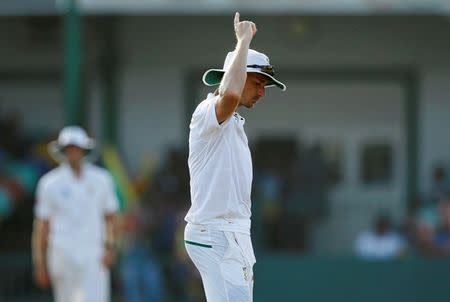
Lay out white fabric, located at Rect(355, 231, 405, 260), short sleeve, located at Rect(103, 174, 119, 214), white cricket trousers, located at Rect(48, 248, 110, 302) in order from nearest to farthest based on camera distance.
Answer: white cricket trousers, located at Rect(48, 248, 110, 302) → short sleeve, located at Rect(103, 174, 119, 214) → white fabric, located at Rect(355, 231, 405, 260)

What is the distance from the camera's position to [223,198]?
21.1ft

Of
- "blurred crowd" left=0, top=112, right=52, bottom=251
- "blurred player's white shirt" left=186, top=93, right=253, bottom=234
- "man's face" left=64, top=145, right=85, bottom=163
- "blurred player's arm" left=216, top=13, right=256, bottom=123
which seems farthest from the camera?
"blurred crowd" left=0, top=112, right=52, bottom=251

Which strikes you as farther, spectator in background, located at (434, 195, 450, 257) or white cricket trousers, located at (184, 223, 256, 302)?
spectator in background, located at (434, 195, 450, 257)

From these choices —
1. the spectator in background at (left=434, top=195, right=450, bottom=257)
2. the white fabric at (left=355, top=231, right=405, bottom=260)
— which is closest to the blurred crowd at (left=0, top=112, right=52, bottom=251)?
the white fabric at (left=355, top=231, right=405, bottom=260)

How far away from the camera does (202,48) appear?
16969mm

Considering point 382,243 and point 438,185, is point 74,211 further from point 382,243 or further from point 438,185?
point 438,185

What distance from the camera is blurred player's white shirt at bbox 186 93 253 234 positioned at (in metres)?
6.37

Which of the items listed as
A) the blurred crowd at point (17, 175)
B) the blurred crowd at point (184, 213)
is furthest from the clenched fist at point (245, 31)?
the blurred crowd at point (17, 175)

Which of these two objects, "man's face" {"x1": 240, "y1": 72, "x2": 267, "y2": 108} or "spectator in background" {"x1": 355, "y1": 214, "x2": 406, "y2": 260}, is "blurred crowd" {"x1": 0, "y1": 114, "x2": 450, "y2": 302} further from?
"man's face" {"x1": 240, "y1": 72, "x2": 267, "y2": 108}

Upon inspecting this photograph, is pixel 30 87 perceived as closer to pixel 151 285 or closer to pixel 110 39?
pixel 110 39

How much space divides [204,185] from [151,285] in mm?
7646

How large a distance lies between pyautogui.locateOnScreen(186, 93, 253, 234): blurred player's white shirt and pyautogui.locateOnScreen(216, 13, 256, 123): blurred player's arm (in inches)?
7.6

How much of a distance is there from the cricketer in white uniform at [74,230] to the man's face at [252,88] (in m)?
4.46

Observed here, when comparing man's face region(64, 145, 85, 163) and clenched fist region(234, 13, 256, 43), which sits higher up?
clenched fist region(234, 13, 256, 43)
